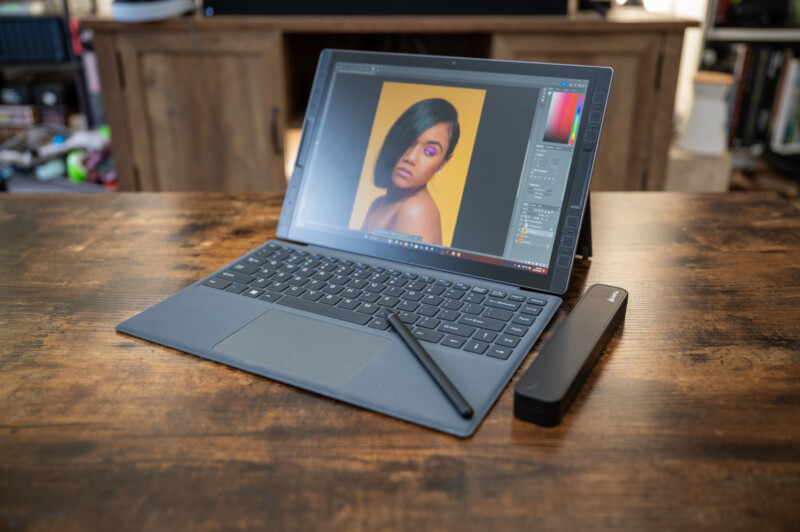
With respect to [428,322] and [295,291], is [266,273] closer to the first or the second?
[295,291]

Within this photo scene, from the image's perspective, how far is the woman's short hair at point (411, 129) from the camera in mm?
705

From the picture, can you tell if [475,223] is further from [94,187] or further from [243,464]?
[94,187]

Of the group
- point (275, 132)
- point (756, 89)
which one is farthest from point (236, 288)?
point (756, 89)

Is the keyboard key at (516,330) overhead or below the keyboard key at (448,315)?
below

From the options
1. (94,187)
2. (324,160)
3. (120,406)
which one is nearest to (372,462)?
(120,406)

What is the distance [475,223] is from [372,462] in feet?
1.08

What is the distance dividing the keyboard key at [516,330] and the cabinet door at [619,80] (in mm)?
1298

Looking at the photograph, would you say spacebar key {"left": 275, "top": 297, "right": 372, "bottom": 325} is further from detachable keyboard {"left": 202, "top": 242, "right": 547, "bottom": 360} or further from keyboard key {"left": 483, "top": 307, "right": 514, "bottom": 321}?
keyboard key {"left": 483, "top": 307, "right": 514, "bottom": 321}

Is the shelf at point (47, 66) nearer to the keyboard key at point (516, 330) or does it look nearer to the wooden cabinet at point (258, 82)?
the wooden cabinet at point (258, 82)

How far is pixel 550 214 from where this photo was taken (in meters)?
0.64

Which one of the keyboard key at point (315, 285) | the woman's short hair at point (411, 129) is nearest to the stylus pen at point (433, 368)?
the keyboard key at point (315, 285)

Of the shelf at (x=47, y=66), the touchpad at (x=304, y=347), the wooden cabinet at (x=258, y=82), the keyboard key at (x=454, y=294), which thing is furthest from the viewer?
the shelf at (x=47, y=66)

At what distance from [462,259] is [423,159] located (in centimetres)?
13

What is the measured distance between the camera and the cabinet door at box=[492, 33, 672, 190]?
1.71 m
